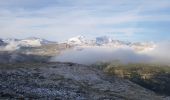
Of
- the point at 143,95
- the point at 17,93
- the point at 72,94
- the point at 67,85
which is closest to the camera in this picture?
the point at 17,93

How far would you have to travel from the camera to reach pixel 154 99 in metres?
88.6

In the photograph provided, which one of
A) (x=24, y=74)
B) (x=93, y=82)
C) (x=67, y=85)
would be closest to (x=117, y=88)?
(x=93, y=82)

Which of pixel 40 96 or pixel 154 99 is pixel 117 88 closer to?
pixel 154 99

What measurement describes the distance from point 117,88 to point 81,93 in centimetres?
2020

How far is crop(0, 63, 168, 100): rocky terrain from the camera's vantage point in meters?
69.0

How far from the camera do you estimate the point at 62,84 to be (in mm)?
85500

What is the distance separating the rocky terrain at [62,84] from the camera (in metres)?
69.0

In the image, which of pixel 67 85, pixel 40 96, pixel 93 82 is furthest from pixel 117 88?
pixel 40 96

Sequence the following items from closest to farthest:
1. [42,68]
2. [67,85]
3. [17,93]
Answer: [17,93]
[67,85]
[42,68]

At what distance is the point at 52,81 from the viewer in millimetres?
87000

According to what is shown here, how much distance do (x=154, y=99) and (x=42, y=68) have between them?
3007cm

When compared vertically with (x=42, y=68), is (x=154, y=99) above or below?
below

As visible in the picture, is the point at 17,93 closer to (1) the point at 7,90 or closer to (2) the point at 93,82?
(1) the point at 7,90

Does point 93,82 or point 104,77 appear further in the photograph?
point 104,77
